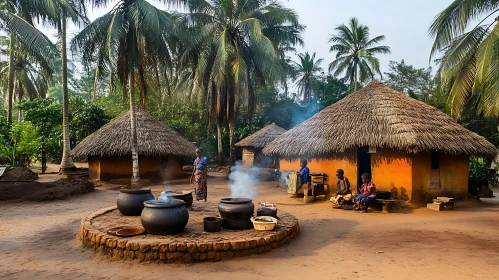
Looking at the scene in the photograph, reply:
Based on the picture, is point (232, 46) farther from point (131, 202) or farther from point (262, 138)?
point (131, 202)

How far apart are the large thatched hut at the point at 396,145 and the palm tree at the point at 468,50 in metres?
1.28

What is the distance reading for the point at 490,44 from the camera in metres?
9.52

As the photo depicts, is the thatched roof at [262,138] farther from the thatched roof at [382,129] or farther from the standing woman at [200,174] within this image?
the standing woman at [200,174]

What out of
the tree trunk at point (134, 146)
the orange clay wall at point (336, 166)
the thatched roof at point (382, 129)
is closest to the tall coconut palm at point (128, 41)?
the tree trunk at point (134, 146)

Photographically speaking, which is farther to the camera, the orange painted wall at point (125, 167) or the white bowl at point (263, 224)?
the orange painted wall at point (125, 167)

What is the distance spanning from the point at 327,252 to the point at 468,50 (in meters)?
9.85

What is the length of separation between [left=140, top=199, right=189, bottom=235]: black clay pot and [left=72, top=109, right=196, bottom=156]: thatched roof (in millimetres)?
10335

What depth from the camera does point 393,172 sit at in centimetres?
999

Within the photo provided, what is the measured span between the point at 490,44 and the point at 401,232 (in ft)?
20.6

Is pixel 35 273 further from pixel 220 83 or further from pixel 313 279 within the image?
pixel 220 83

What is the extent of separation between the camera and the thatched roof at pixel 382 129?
31.8 ft

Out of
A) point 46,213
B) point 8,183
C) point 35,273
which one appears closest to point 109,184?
point 8,183

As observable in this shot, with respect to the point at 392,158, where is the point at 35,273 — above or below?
below

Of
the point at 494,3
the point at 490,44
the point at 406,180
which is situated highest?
the point at 494,3
